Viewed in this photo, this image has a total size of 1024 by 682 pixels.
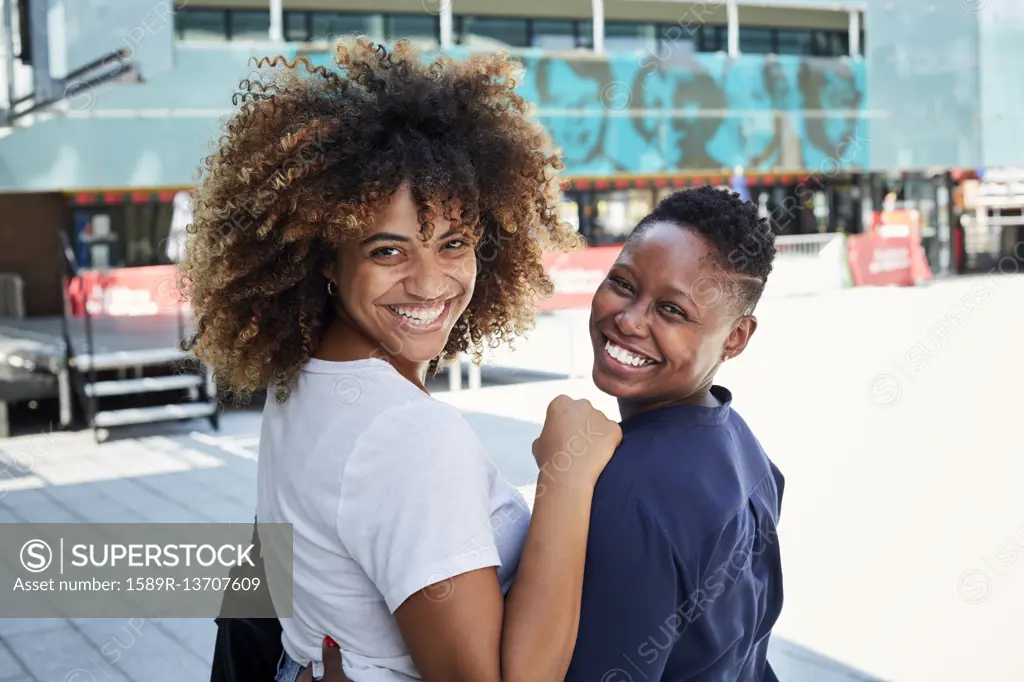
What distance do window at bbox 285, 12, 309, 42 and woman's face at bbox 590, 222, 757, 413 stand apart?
66.4 feet

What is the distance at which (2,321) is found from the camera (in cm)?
1692

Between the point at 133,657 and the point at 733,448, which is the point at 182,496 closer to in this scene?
the point at 133,657

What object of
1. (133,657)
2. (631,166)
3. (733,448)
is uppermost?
(631,166)

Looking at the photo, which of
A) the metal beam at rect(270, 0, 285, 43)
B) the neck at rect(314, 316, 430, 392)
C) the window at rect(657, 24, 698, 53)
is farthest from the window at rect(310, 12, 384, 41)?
the neck at rect(314, 316, 430, 392)

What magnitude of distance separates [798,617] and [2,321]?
609 inches

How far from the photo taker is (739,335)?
1.74 metres

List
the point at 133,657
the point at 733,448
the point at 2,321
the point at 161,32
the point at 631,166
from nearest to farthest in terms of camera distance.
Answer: the point at 733,448, the point at 133,657, the point at 161,32, the point at 2,321, the point at 631,166

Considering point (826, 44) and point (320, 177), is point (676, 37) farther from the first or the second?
point (320, 177)

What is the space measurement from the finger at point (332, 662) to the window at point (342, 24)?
20169 mm

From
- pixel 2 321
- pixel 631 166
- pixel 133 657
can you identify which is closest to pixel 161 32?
Result: pixel 2 321

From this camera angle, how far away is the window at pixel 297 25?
68.0 ft

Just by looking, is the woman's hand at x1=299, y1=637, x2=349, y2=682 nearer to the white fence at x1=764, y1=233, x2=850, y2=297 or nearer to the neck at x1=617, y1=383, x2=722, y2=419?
the neck at x1=617, y1=383, x2=722, y2=419

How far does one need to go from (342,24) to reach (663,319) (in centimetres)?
2061

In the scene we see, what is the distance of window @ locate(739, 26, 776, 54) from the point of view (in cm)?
2614
